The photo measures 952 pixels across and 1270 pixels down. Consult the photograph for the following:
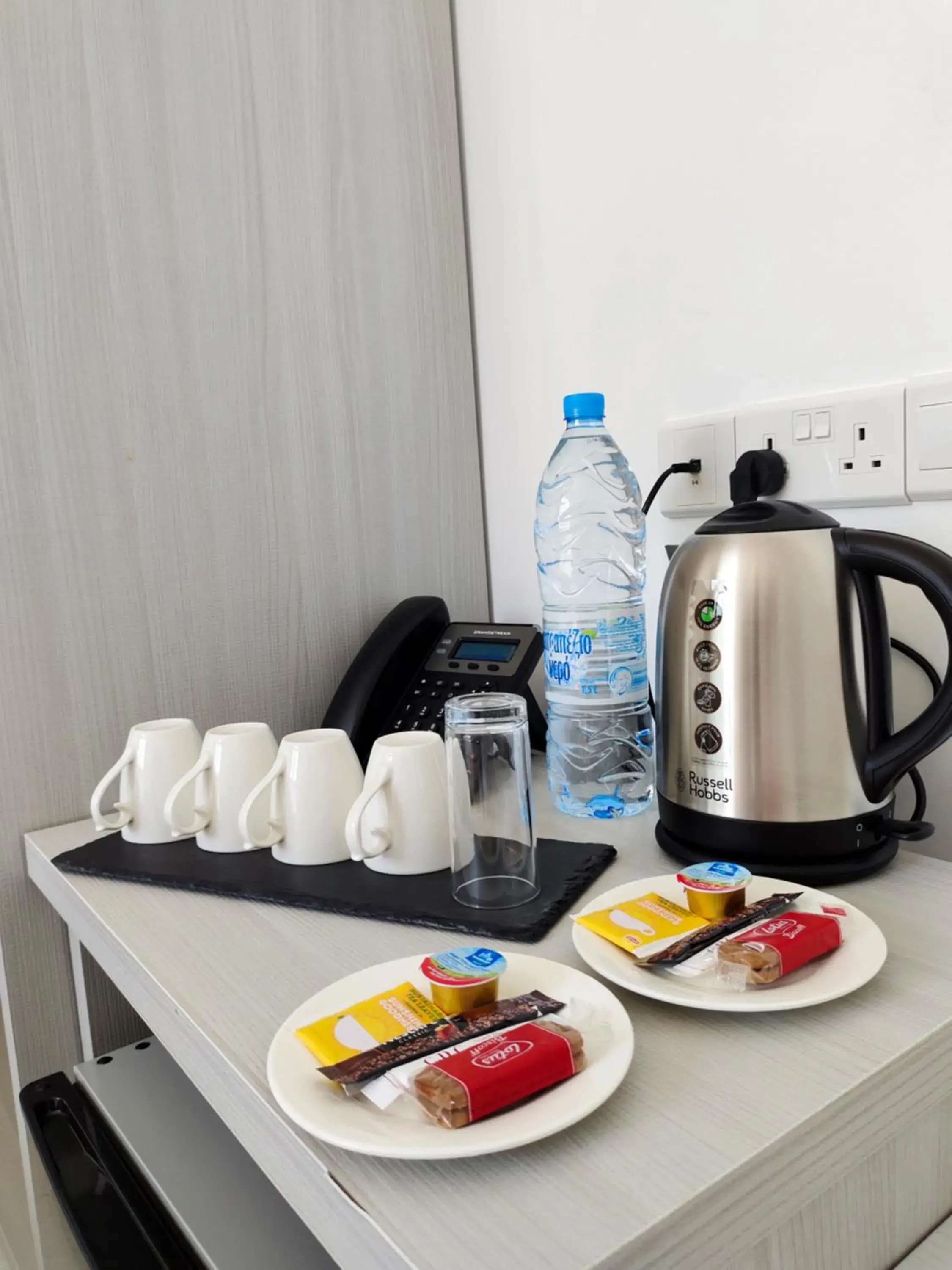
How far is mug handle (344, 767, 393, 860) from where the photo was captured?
694 mm

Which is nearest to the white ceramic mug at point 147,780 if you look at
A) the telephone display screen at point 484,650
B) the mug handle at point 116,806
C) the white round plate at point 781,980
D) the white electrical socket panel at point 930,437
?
the mug handle at point 116,806

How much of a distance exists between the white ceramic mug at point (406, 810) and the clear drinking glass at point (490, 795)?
1.2 inches

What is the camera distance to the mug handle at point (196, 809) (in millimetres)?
787

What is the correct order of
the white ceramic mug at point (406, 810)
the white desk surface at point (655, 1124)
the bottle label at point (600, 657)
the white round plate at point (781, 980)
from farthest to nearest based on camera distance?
the bottle label at point (600, 657) < the white ceramic mug at point (406, 810) < the white round plate at point (781, 980) < the white desk surface at point (655, 1124)

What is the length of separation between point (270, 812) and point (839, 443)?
22.7 inches

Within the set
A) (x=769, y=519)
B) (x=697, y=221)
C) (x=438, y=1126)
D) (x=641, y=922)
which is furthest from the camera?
(x=697, y=221)

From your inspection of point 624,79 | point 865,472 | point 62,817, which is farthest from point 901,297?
point 62,817

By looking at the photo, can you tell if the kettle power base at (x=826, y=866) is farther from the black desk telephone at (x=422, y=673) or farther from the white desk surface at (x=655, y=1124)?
the black desk telephone at (x=422, y=673)

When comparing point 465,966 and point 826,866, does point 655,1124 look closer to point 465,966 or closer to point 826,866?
point 465,966

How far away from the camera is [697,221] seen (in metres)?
0.91

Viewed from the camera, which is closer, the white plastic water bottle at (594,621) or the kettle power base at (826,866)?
the kettle power base at (826,866)

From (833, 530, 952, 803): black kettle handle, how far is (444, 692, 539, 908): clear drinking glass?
242 mm

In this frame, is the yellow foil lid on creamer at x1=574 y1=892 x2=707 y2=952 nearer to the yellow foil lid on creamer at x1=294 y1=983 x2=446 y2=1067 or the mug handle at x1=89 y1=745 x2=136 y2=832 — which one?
the yellow foil lid on creamer at x1=294 y1=983 x2=446 y2=1067

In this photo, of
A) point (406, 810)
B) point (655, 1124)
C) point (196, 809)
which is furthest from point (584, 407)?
point (655, 1124)
